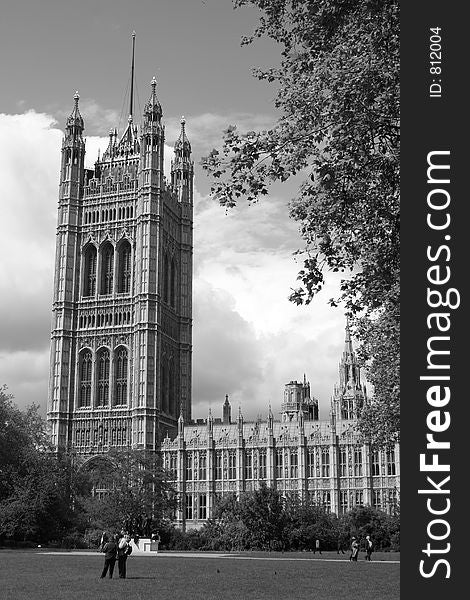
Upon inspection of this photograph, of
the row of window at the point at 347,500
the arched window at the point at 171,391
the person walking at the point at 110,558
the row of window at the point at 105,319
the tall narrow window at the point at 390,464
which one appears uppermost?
the row of window at the point at 105,319

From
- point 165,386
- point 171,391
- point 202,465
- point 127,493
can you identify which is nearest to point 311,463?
point 202,465

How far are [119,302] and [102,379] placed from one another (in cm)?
952

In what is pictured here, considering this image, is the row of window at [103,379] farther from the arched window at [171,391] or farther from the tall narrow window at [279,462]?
the tall narrow window at [279,462]

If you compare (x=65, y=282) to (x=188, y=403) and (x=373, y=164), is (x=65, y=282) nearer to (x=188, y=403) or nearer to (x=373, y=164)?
(x=188, y=403)

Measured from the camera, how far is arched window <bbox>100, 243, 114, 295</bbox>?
359ft

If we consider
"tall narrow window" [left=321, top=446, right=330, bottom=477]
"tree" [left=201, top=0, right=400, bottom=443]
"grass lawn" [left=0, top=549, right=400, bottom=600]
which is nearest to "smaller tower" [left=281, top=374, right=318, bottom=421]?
"tall narrow window" [left=321, top=446, right=330, bottom=477]

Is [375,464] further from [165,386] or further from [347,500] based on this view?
[165,386]

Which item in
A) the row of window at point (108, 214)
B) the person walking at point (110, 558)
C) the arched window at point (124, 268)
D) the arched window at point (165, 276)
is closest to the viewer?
the person walking at point (110, 558)

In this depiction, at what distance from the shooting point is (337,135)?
50.9 feet

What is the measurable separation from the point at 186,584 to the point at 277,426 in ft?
260

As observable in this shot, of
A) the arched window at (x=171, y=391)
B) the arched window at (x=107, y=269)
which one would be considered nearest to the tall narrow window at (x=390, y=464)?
the arched window at (x=171, y=391)

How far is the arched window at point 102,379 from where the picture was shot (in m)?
106

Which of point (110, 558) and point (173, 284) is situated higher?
point (173, 284)

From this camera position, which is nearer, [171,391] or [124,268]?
[124,268]
